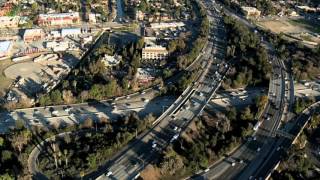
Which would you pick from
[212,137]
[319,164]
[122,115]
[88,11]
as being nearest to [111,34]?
[88,11]

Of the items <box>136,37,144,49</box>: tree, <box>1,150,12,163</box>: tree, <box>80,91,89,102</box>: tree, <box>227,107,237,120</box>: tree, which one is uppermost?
<box>136,37,144,49</box>: tree

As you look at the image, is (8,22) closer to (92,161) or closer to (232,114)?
(92,161)

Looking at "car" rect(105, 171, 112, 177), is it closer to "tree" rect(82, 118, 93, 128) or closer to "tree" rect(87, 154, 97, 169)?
"tree" rect(87, 154, 97, 169)

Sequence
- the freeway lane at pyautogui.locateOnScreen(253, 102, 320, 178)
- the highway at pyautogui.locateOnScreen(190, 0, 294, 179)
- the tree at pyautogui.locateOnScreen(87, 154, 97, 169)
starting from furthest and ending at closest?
the freeway lane at pyautogui.locateOnScreen(253, 102, 320, 178), the highway at pyautogui.locateOnScreen(190, 0, 294, 179), the tree at pyautogui.locateOnScreen(87, 154, 97, 169)

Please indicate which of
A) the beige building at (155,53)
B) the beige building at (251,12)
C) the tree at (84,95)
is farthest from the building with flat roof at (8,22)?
the beige building at (251,12)

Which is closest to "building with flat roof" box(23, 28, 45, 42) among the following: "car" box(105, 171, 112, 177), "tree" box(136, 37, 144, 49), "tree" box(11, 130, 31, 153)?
"tree" box(136, 37, 144, 49)

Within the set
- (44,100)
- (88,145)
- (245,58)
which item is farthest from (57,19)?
(88,145)

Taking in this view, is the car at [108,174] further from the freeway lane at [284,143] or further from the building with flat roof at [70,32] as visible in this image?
the building with flat roof at [70,32]

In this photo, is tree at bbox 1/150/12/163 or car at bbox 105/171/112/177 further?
tree at bbox 1/150/12/163
